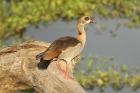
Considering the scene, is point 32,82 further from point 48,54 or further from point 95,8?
point 95,8

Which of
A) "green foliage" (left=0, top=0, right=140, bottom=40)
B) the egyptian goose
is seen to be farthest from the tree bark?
"green foliage" (left=0, top=0, right=140, bottom=40)

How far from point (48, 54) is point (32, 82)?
0.59m

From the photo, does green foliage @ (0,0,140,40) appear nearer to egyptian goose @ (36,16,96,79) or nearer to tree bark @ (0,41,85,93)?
tree bark @ (0,41,85,93)

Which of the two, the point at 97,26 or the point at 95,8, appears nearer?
the point at 97,26

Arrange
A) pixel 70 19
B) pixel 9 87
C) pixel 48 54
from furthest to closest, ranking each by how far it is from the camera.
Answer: pixel 70 19 < pixel 9 87 < pixel 48 54

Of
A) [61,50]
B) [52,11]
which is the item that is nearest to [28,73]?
[61,50]

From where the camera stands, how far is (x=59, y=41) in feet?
13.9

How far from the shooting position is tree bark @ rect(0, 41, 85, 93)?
4.39 metres

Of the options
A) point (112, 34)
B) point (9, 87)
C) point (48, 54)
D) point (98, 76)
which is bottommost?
point (48, 54)

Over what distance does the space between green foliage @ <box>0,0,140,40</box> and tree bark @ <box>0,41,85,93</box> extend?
349 cm

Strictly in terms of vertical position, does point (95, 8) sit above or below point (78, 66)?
above

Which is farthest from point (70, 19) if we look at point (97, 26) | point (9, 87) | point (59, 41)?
point (59, 41)

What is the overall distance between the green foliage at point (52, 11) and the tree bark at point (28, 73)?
3488 mm

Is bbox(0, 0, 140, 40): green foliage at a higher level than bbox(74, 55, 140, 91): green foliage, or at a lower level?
higher
